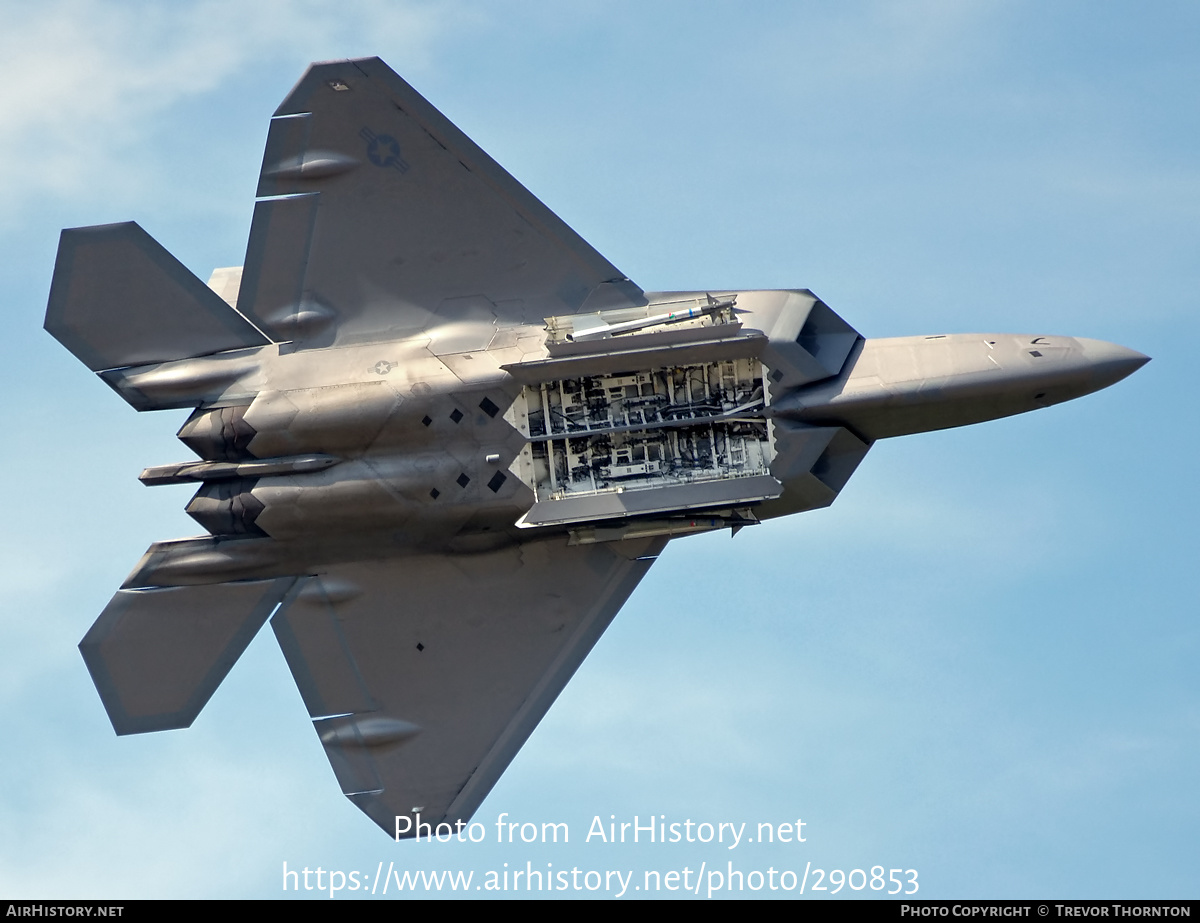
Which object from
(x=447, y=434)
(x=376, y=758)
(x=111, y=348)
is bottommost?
(x=376, y=758)

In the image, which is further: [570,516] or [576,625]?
[576,625]

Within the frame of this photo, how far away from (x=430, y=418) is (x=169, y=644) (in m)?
3.93

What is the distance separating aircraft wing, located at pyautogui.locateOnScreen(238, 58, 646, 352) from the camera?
17016 mm

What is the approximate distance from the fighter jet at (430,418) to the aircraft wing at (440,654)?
27 millimetres

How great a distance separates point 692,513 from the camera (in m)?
16.7

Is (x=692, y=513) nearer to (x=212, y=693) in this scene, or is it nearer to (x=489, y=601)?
(x=489, y=601)

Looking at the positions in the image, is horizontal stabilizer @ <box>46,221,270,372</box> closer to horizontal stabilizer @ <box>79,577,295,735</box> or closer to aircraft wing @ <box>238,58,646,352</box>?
aircraft wing @ <box>238,58,646,352</box>

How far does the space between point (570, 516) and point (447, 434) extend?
1.59 meters

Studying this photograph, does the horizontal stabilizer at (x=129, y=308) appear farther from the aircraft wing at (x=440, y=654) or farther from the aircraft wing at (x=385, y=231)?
the aircraft wing at (x=440, y=654)

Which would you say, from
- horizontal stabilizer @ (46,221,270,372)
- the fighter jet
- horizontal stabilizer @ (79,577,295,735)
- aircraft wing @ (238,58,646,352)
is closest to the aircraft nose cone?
the fighter jet

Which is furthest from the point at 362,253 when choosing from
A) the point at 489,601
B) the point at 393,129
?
the point at 489,601

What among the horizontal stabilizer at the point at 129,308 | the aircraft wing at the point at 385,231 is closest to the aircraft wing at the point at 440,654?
the aircraft wing at the point at 385,231

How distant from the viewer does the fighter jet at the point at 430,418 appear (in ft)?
53.8

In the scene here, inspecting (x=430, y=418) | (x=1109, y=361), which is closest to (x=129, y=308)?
(x=430, y=418)
